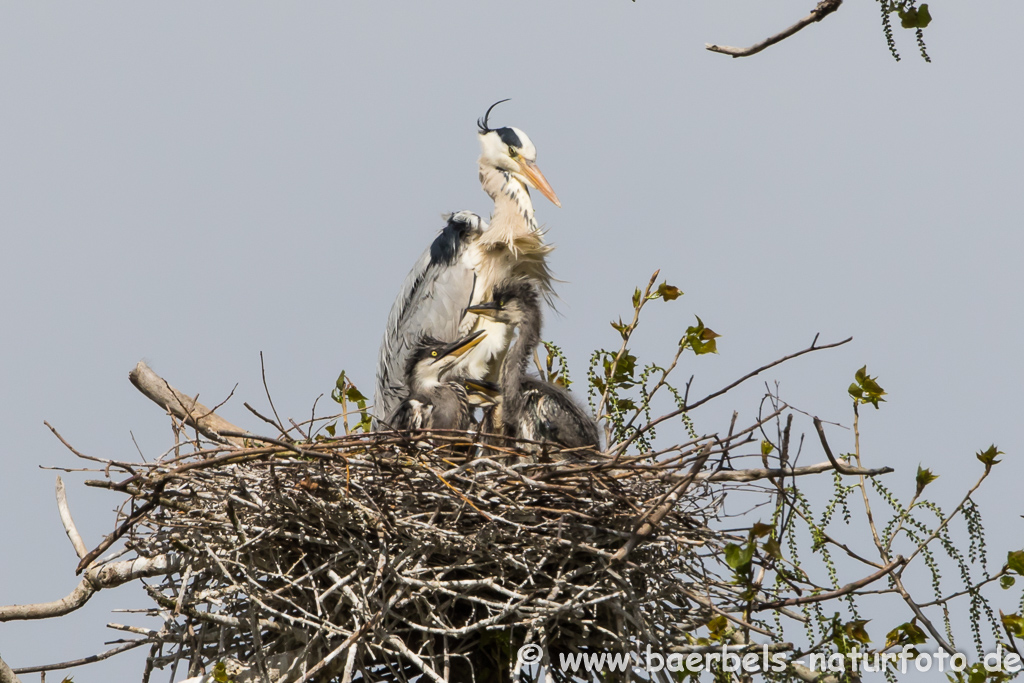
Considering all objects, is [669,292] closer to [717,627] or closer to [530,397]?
[530,397]

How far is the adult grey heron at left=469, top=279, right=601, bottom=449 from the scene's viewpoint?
4484mm

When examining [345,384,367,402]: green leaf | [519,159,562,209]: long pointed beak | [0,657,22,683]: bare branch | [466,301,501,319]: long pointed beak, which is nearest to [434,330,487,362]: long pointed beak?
[466,301,501,319]: long pointed beak

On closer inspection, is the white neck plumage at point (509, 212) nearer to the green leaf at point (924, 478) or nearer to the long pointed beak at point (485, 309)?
the long pointed beak at point (485, 309)

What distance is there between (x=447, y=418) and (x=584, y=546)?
137 cm

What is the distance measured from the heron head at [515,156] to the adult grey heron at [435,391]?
1081 millimetres

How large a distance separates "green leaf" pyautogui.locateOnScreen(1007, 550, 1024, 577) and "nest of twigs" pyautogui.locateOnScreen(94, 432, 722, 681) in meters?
0.99

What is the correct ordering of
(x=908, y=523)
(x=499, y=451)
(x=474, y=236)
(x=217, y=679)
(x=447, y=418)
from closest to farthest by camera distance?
(x=217, y=679) → (x=908, y=523) → (x=499, y=451) → (x=447, y=418) → (x=474, y=236)

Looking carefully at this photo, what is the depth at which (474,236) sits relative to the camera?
17.7 ft

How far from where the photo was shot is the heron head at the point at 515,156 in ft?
18.6

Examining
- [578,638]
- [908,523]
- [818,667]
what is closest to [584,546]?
[578,638]

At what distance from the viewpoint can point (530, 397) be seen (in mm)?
4633

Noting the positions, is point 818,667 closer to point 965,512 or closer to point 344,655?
point 965,512

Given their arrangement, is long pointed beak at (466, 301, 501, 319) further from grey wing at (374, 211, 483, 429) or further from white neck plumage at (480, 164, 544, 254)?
white neck plumage at (480, 164, 544, 254)

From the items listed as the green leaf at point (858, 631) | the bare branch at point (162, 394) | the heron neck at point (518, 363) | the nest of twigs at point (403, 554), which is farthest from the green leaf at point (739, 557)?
the bare branch at point (162, 394)
